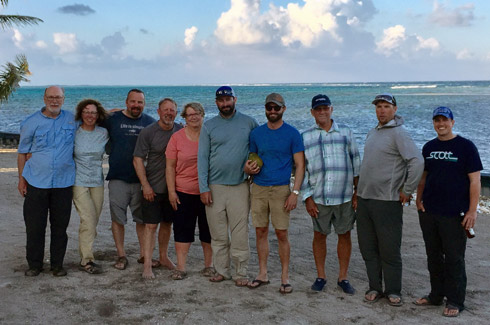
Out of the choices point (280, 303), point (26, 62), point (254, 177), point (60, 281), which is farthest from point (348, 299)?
point (26, 62)

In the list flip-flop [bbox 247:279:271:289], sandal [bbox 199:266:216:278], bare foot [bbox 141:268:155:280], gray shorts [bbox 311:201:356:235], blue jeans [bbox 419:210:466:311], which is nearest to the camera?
blue jeans [bbox 419:210:466:311]

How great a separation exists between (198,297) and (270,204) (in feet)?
3.81

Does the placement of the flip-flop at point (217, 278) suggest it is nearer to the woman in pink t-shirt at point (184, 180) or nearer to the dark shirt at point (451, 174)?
the woman in pink t-shirt at point (184, 180)

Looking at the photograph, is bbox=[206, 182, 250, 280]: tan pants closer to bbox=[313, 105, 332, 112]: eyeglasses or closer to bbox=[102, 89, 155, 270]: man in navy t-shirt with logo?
bbox=[102, 89, 155, 270]: man in navy t-shirt with logo

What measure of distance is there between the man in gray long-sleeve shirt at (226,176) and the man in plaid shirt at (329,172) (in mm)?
652

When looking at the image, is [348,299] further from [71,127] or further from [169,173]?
[71,127]

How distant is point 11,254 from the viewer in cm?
635

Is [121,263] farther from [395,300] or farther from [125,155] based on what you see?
[395,300]

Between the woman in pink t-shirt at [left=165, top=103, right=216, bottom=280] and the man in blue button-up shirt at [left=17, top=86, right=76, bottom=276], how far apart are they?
1109 millimetres

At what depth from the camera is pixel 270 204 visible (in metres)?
5.26

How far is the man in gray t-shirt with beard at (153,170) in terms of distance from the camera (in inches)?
217

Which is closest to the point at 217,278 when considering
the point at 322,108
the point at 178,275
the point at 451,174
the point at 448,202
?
the point at 178,275

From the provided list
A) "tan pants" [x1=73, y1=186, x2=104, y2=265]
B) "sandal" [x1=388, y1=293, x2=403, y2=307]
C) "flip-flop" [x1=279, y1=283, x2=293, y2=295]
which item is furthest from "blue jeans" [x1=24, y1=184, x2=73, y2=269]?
"sandal" [x1=388, y1=293, x2=403, y2=307]

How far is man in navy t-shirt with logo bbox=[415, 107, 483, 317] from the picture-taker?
179 inches
